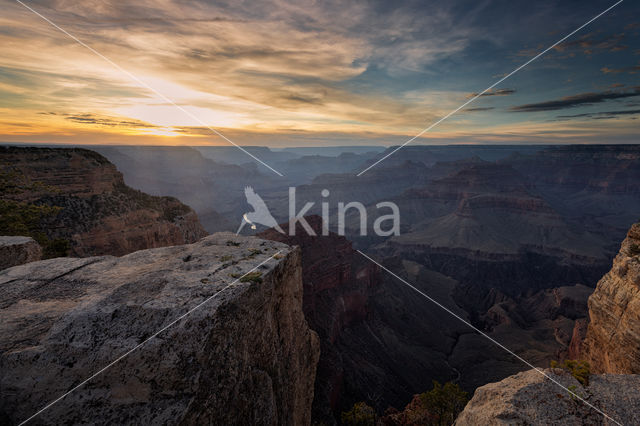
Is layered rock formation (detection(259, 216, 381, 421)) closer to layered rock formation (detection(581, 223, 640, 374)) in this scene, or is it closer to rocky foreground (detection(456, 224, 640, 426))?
rocky foreground (detection(456, 224, 640, 426))

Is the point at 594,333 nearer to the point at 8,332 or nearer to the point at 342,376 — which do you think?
the point at 342,376

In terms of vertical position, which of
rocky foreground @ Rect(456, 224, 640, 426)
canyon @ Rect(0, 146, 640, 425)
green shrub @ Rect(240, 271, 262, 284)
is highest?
green shrub @ Rect(240, 271, 262, 284)

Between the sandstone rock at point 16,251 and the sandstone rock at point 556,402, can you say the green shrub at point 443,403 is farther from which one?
the sandstone rock at point 16,251

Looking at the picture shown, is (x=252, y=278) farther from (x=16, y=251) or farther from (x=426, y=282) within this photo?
(x=426, y=282)

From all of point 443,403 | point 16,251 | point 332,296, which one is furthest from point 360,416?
point 332,296

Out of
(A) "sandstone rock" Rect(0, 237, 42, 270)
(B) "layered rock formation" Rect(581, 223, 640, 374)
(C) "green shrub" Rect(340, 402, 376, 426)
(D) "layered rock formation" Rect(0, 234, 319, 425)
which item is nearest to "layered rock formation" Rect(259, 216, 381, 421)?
(C) "green shrub" Rect(340, 402, 376, 426)

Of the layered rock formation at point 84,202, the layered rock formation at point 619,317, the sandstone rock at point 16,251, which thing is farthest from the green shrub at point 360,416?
the layered rock formation at point 84,202
